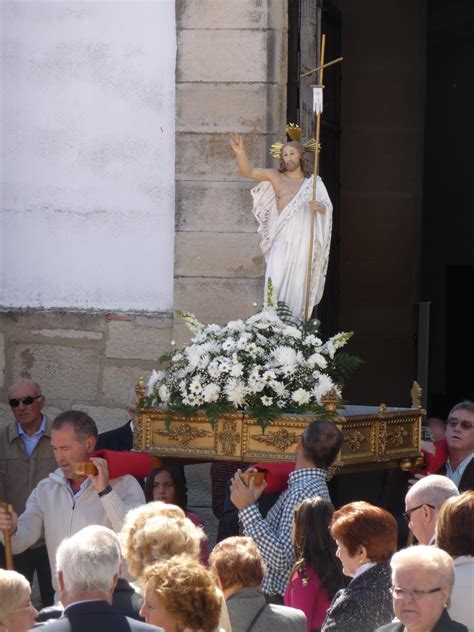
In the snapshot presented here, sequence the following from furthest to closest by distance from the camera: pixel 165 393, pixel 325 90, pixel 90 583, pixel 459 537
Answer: pixel 325 90, pixel 165 393, pixel 459 537, pixel 90 583

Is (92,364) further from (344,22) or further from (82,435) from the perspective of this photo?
(344,22)

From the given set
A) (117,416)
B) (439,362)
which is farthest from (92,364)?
(439,362)

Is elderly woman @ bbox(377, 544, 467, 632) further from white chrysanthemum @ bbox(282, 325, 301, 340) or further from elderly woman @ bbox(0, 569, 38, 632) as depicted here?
white chrysanthemum @ bbox(282, 325, 301, 340)

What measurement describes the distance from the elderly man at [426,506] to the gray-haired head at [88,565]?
4.76 ft

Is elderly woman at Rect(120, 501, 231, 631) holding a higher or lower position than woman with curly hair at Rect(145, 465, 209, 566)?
higher

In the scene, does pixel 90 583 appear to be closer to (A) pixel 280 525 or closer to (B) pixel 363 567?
(B) pixel 363 567

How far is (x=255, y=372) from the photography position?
817 cm

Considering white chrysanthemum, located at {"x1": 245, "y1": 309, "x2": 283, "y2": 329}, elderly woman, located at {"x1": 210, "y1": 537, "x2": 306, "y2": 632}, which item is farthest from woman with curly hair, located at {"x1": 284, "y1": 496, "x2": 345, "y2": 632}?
white chrysanthemum, located at {"x1": 245, "y1": 309, "x2": 283, "y2": 329}

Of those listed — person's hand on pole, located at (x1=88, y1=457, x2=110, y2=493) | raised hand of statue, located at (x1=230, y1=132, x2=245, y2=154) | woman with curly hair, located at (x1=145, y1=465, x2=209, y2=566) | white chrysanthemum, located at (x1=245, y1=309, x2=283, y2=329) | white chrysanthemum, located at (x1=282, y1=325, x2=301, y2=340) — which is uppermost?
raised hand of statue, located at (x1=230, y1=132, x2=245, y2=154)

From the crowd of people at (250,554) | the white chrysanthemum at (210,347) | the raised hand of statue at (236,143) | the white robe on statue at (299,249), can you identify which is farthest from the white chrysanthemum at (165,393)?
the raised hand of statue at (236,143)

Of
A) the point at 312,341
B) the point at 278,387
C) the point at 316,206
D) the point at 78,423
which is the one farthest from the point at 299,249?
the point at 78,423

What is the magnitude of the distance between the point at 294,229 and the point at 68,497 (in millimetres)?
2598

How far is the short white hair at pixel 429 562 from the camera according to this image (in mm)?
4742

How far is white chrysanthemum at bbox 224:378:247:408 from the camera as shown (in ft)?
26.8
